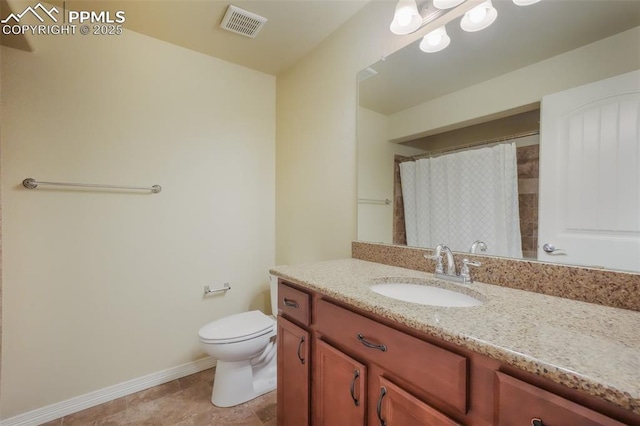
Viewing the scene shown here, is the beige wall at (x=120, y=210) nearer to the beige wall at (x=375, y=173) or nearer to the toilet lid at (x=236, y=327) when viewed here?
the toilet lid at (x=236, y=327)

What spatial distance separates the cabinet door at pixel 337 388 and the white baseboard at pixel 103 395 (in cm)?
134

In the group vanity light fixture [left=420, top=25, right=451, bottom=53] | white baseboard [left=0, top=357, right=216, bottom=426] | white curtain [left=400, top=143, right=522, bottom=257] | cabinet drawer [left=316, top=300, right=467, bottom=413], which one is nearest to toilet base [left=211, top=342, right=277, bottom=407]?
white baseboard [left=0, top=357, right=216, bottom=426]

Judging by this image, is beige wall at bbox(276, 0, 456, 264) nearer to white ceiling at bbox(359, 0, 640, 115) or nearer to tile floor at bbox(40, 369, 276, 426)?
white ceiling at bbox(359, 0, 640, 115)

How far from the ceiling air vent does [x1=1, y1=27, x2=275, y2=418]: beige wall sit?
1.44ft

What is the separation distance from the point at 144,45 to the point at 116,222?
1198mm

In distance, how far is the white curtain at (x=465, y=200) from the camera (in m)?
1.08

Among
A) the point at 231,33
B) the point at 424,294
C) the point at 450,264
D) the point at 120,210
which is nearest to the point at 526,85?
the point at 450,264

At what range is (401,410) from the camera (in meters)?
0.76

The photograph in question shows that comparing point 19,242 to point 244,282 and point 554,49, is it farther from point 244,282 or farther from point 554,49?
point 554,49

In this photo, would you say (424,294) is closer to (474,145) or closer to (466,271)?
(466,271)

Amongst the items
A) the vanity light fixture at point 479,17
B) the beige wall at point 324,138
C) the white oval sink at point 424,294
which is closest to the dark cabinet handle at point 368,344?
the white oval sink at point 424,294

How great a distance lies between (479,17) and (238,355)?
6.76 feet

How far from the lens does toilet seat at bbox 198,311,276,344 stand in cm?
159

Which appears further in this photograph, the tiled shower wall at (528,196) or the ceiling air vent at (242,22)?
the ceiling air vent at (242,22)
